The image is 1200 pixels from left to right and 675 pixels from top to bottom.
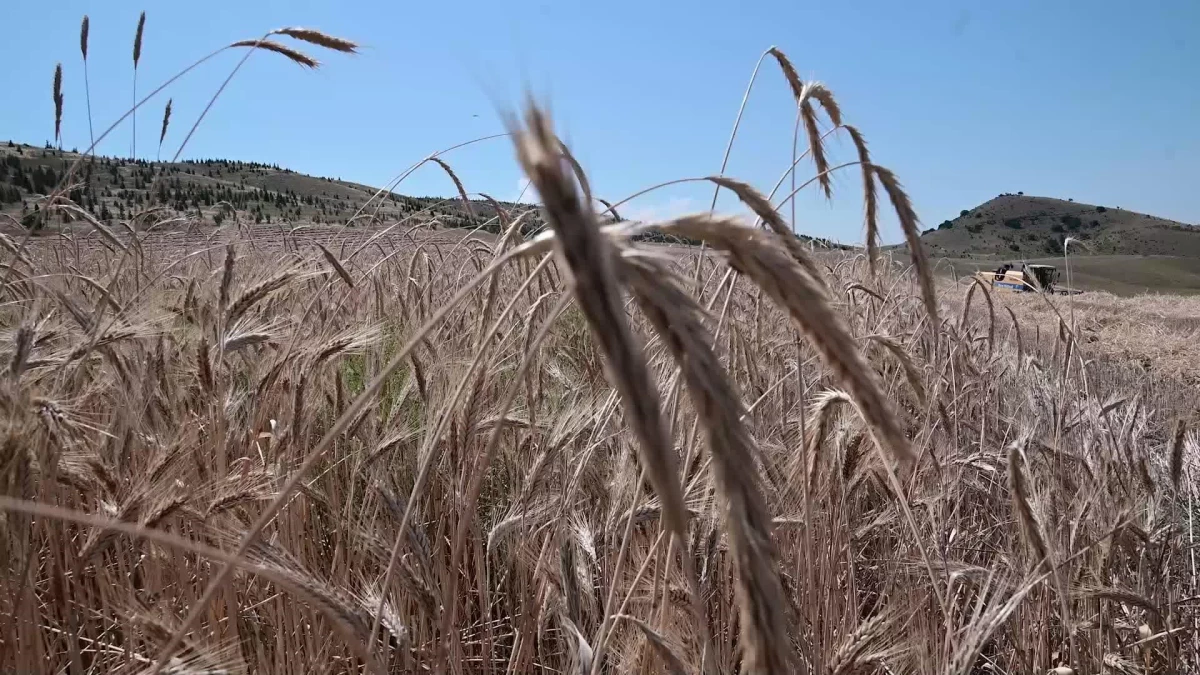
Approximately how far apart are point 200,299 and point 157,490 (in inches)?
54.1

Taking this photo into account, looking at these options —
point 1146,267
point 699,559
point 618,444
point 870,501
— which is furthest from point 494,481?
point 1146,267

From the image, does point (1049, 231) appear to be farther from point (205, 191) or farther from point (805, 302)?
point (805, 302)

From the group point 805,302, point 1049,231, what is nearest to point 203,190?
point 805,302

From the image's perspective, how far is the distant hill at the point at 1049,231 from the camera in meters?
60.1

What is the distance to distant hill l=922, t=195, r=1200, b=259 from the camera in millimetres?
60125

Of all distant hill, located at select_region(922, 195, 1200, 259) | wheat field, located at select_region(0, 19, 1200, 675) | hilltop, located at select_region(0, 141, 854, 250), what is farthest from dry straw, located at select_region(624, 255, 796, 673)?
distant hill, located at select_region(922, 195, 1200, 259)

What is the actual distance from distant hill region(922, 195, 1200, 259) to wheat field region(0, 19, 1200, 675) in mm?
56870

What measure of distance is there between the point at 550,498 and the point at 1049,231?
89.5m

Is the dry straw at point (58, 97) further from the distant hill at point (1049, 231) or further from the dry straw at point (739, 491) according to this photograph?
the distant hill at point (1049, 231)

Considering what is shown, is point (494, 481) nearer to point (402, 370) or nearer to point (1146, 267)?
point (402, 370)

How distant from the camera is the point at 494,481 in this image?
231 cm

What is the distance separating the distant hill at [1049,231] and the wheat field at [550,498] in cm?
5687

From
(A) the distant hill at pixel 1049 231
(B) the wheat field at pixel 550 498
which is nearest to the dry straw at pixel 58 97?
(B) the wheat field at pixel 550 498

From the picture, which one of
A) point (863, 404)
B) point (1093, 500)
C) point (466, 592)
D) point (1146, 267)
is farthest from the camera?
point (1146, 267)
